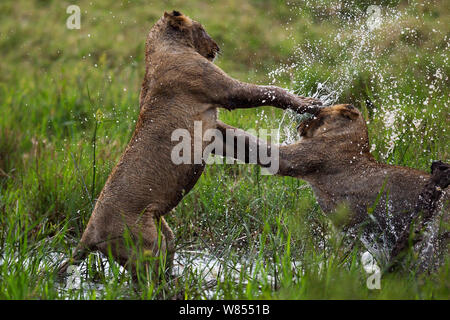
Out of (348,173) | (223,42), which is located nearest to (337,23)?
(223,42)

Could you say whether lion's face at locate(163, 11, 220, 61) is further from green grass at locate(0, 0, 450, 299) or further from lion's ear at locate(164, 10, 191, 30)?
green grass at locate(0, 0, 450, 299)

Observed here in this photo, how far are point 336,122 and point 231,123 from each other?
6.64 ft

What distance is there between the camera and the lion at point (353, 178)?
12.3 feet

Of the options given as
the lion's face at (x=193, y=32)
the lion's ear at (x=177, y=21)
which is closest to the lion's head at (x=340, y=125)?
the lion's face at (x=193, y=32)

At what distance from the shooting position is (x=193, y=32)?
4082 millimetres

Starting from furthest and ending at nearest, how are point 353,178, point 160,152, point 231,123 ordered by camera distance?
point 231,123
point 353,178
point 160,152

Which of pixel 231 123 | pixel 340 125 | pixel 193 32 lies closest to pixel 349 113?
pixel 340 125

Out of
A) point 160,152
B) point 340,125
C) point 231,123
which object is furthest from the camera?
point 231,123

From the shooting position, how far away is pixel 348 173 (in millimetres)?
3965

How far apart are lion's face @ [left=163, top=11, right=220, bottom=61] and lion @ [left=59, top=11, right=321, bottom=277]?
0.07 meters

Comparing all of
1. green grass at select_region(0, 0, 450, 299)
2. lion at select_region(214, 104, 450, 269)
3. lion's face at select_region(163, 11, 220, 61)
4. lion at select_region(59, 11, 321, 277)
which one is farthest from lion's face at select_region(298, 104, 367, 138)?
lion's face at select_region(163, 11, 220, 61)

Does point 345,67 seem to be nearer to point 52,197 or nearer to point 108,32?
point 52,197

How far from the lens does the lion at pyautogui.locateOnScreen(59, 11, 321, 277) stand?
11.9 feet

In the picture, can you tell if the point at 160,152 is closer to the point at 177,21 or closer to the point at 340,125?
the point at 177,21
